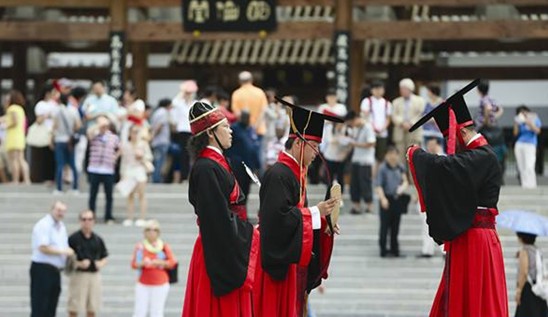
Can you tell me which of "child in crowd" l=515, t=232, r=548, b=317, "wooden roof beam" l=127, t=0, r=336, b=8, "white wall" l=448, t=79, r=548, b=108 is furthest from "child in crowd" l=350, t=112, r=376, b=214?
"white wall" l=448, t=79, r=548, b=108

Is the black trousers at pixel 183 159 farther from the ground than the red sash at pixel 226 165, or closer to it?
closer to it

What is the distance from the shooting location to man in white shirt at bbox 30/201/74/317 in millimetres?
16500

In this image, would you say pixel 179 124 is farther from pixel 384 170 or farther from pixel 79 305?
pixel 79 305

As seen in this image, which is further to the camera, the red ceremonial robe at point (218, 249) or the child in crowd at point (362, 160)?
the child in crowd at point (362, 160)

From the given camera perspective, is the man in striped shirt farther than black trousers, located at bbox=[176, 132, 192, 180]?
No

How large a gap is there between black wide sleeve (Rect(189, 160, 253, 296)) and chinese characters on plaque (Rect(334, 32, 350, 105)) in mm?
13478

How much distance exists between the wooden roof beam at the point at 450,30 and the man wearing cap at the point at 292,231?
1328 cm

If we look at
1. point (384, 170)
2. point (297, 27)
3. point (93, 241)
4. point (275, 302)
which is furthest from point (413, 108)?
point (275, 302)

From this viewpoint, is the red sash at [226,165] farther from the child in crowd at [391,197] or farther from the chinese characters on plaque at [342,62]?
the chinese characters on plaque at [342,62]

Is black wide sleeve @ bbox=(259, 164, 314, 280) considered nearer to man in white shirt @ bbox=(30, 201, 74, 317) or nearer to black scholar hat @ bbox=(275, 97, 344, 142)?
black scholar hat @ bbox=(275, 97, 344, 142)

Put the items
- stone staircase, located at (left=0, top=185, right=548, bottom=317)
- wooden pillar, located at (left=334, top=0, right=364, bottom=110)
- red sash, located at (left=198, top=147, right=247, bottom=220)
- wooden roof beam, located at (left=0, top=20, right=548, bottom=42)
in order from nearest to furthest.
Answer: red sash, located at (left=198, top=147, right=247, bottom=220) → stone staircase, located at (left=0, top=185, right=548, bottom=317) → wooden pillar, located at (left=334, top=0, right=364, bottom=110) → wooden roof beam, located at (left=0, top=20, right=548, bottom=42)

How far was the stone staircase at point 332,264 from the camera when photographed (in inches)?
733

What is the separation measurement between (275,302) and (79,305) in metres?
5.84

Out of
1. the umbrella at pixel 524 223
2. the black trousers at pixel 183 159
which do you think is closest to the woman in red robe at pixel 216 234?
the umbrella at pixel 524 223
